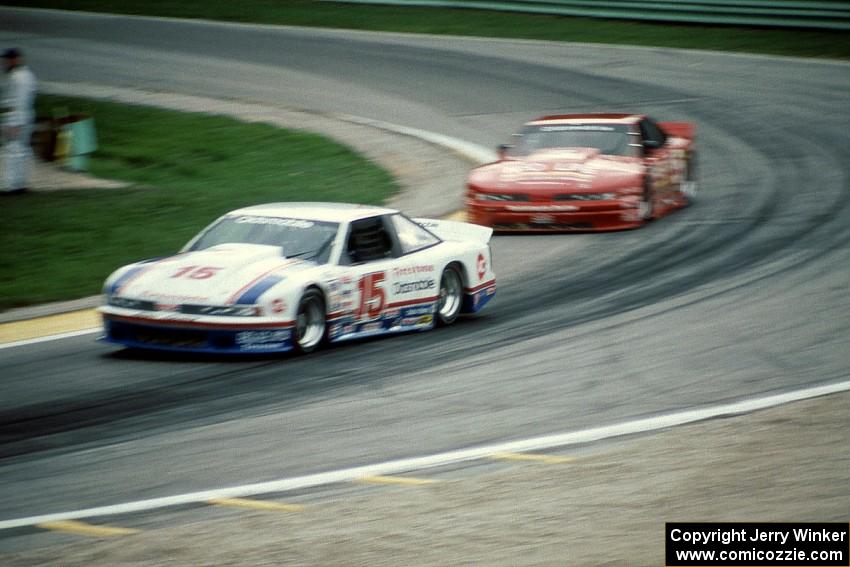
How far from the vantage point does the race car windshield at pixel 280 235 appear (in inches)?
462

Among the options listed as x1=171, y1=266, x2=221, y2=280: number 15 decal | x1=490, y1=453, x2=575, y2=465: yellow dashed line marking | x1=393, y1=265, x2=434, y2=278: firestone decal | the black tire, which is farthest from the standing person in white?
x1=490, y1=453, x2=575, y2=465: yellow dashed line marking

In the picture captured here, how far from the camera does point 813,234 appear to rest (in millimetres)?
16562

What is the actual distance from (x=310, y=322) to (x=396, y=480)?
3.70m

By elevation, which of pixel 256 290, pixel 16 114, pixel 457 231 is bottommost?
pixel 457 231

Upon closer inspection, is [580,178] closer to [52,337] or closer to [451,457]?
[52,337]

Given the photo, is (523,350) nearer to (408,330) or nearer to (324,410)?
(408,330)

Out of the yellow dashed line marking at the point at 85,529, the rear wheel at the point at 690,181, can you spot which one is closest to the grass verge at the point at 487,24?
the rear wheel at the point at 690,181

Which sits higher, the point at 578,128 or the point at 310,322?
the point at 578,128

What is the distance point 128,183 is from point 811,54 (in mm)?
17120

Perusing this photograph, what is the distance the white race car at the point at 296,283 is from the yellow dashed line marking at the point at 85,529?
3.82 m

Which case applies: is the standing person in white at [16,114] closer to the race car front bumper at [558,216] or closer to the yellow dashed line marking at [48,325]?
the yellow dashed line marking at [48,325]

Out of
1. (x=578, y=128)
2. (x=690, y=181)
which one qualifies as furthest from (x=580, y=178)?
(x=690, y=181)

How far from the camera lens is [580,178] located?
17281mm

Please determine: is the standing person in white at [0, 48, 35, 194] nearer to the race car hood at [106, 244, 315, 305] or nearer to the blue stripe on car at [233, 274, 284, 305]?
the race car hood at [106, 244, 315, 305]
